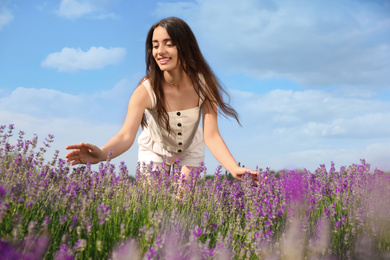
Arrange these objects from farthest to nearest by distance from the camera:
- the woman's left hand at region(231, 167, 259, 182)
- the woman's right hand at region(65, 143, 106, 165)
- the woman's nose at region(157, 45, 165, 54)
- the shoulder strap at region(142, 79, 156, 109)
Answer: the shoulder strap at region(142, 79, 156, 109), the woman's nose at region(157, 45, 165, 54), the woman's left hand at region(231, 167, 259, 182), the woman's right hand at region(65, 143, 106, 165)

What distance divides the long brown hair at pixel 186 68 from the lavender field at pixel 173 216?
3.14 ft

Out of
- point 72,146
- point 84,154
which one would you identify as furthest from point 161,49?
point 72,146

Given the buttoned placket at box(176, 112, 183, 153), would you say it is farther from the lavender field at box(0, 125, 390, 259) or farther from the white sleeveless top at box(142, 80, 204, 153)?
the lavender field at box(0, 125, 390, 259)

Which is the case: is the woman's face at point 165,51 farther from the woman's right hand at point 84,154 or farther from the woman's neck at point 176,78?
the woman's right hand at point 84,154

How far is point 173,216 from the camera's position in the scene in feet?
7.46

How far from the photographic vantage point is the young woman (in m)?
4.09

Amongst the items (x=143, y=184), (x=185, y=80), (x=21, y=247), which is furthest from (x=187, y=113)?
(x=21, y=247)

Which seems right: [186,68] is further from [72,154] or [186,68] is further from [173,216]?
[173,216]

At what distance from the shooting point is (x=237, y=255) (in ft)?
8.45

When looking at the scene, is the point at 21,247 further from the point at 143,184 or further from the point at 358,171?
the point at 358,171

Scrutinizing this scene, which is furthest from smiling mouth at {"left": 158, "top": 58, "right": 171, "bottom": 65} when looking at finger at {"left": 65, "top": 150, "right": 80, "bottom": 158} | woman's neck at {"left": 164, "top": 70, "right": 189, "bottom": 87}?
finger at {"left": 65, "top": 150, "right": 80, "bottom": 158}

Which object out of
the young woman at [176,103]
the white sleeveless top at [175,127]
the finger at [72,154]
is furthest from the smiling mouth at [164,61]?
the finger at [72,154]

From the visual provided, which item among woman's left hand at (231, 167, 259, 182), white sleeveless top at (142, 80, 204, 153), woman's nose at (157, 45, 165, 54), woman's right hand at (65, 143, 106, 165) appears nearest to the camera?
woman's right hand at (65, 143, 106, 165)

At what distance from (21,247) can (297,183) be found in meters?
2.69
